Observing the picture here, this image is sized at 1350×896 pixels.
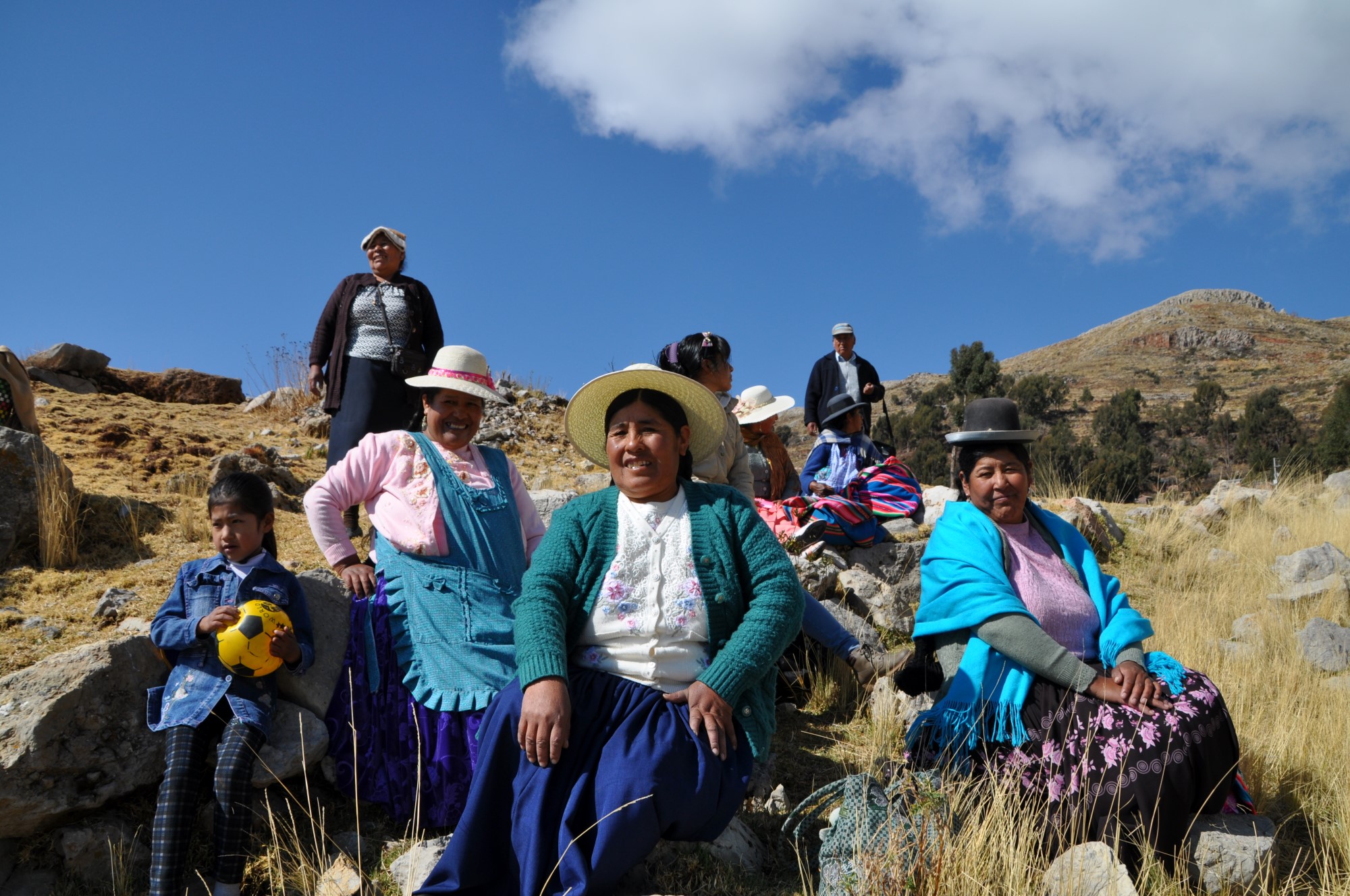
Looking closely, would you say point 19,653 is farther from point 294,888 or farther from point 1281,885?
point 1281,885

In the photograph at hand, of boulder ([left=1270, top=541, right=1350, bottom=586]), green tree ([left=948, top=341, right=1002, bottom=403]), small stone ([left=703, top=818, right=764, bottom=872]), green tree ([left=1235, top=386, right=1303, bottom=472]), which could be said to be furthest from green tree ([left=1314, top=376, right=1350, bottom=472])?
small stone ([left=703, top=818, right=764, bottom=872])

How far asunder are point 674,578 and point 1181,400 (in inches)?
1527

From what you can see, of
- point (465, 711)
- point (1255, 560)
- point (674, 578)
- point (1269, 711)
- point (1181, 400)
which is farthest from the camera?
point (1181, 400)

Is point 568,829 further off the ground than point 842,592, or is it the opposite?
point 842,592

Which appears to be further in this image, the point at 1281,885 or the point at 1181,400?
the point at 1181,400

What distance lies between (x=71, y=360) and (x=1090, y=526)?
1435cm

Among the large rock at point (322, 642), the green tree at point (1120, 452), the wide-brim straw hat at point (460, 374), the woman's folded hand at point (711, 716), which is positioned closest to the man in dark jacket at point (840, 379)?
the wide-brim straw hat at point (460, 374)

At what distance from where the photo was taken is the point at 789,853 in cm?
301

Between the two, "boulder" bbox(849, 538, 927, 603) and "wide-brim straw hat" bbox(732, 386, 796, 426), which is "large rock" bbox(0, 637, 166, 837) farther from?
"boulder" bbox(849, 538, 927, 603)

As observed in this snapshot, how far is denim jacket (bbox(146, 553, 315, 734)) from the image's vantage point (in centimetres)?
291

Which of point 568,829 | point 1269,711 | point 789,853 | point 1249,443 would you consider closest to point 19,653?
point 568,829

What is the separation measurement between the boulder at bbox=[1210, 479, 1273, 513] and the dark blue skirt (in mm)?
9337

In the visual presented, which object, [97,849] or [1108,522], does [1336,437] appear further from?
[97,849]

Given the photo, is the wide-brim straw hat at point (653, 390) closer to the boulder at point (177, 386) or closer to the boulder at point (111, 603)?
the boulder at point (111, 603)
